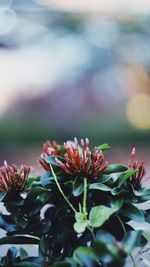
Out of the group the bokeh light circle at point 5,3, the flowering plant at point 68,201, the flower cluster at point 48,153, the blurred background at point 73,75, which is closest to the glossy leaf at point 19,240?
the flowering plant at point 68,201

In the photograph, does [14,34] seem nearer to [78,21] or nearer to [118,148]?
[78,21]

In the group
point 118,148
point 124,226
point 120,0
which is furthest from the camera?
point 120,0

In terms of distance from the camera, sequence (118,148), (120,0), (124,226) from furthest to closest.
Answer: (120,0), (118,148), (124,226)

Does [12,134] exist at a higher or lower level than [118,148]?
higher

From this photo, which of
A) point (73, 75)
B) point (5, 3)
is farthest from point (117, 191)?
point (73, 75)

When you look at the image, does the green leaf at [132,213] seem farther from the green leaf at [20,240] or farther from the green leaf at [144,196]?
the green leaf at [20,240]

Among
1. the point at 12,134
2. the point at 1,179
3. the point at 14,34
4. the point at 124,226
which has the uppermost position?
the point at 14,34

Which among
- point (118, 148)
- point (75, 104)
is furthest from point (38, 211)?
point (75, 104)
